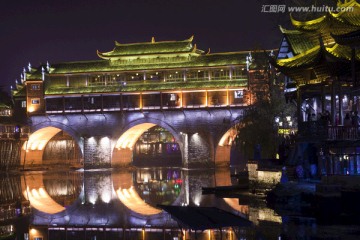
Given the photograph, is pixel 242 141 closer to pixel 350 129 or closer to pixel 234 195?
pixel 234 195

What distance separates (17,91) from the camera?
65.1m

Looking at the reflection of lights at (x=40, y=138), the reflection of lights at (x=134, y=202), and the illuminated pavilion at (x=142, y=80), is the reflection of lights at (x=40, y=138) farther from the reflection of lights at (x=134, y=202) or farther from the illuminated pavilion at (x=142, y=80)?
the reflection of lights at (x=134, y=202)

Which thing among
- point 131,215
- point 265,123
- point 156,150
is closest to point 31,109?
point 156,150

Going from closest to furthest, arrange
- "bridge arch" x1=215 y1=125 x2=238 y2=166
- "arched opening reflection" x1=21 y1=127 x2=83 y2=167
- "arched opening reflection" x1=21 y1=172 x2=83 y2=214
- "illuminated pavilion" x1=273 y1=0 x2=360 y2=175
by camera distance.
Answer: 1. "illuminated pavilion" x1=273 y1=0 x2=360 y2=175
2. "arched opening reflection" x1=21 y1=172 x2=83 y2=214
3. "bridge arch" x1=215 y1=125 x2=238 y2=166
4. "arched opening reflection" x1=21 y1=127 x2=83 y2=167

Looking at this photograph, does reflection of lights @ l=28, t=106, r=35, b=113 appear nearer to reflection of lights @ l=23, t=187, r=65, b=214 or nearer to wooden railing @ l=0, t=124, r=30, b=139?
wooden railing @ l=0, t=124, r=30, b=139

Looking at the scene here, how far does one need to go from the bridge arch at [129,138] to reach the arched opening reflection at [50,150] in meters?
7.69

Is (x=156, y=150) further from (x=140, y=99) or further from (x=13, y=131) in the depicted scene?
(x=13, y=131)

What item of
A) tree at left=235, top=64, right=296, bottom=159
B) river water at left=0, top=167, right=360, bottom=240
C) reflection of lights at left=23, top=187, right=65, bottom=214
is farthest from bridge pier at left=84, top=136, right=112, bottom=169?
tree at left=235, top=64, right=296, bottom=159

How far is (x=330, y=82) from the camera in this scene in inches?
991

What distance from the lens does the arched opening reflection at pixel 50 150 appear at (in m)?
62.0

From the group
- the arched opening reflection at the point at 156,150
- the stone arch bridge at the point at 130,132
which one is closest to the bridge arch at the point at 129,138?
the stone arch bridge at the point at 130,132

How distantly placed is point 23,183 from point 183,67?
2081 cm

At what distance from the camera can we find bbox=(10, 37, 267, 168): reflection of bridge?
56062 mm

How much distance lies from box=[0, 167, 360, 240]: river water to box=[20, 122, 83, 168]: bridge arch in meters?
22.1
